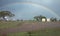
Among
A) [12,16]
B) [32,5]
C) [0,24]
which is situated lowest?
[0,24]

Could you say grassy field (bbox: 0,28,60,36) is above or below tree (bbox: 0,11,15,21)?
below

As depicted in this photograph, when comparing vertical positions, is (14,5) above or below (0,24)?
above

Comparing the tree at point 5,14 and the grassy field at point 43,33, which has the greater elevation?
the tree at point 5,14

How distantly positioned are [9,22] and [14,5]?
347 millimetres

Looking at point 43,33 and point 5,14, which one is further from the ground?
point 5,14

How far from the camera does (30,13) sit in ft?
6.91

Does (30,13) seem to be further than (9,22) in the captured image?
Yes

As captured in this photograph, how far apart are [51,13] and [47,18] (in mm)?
129

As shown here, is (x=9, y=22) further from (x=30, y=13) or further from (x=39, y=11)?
(x=39, y=11)

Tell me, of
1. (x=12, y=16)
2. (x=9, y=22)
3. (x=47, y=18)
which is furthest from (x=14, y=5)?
(x=47, y=18)

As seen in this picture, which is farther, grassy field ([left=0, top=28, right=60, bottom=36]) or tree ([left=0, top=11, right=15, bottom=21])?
tree ([left=0, top=11, right=15, bottom=21])

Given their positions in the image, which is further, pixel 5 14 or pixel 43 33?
pixel 5 14

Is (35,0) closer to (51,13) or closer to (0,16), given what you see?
(51,13)

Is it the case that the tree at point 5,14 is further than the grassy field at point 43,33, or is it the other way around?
the tree at point 5,14
